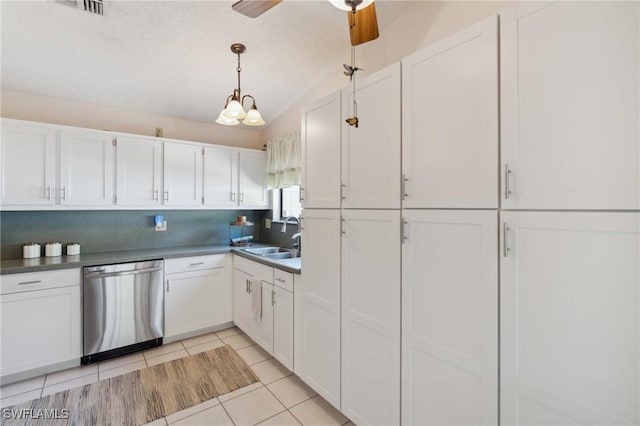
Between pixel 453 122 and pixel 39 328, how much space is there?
11.3 ft

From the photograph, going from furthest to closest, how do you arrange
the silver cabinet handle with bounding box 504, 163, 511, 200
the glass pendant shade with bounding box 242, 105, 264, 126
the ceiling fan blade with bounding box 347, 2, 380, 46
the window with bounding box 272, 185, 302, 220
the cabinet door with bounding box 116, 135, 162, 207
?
the window with bounding box 272, 185, 302, 220 → the cabinet door with bounding box 116, 135, 162, 207 → the glass pendant shade with bounding box 242, 105, 264, 126 → the ceiling fan blade with bounding box 347, 2, 380, 46 → the silver cabinet handle with bounding box 504, 163, 511, 200

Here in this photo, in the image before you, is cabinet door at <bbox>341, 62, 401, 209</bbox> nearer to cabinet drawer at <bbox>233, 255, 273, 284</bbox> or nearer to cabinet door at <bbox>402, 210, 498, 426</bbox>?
cabinet door at <bbox>402, 210, 498, 426</bbox>

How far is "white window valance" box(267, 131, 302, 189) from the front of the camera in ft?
11.2

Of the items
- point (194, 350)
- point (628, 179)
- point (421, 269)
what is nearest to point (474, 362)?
point (421, 269)

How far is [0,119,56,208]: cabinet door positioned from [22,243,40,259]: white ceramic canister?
0.41 metres

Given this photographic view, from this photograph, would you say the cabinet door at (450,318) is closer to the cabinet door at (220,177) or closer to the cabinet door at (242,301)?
the cabinet door at (242,301)

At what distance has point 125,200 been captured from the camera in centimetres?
311

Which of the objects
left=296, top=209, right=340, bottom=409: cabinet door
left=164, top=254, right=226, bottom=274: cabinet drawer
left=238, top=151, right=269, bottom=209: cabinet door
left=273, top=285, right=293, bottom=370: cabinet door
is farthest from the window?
left=296, top=209, right=340, bottom=409: cabinet door

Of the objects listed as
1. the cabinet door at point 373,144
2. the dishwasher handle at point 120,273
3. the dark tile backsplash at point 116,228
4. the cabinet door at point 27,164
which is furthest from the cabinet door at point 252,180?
the cabinet door at point 373,144

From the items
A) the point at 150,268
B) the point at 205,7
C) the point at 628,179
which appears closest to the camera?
the point at 628,179

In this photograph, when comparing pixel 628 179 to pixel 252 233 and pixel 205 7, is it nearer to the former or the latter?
pixel 205 7

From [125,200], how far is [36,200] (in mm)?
676

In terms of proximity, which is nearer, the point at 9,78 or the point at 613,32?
the point at 613,32

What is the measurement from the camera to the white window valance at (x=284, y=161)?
3.42m
